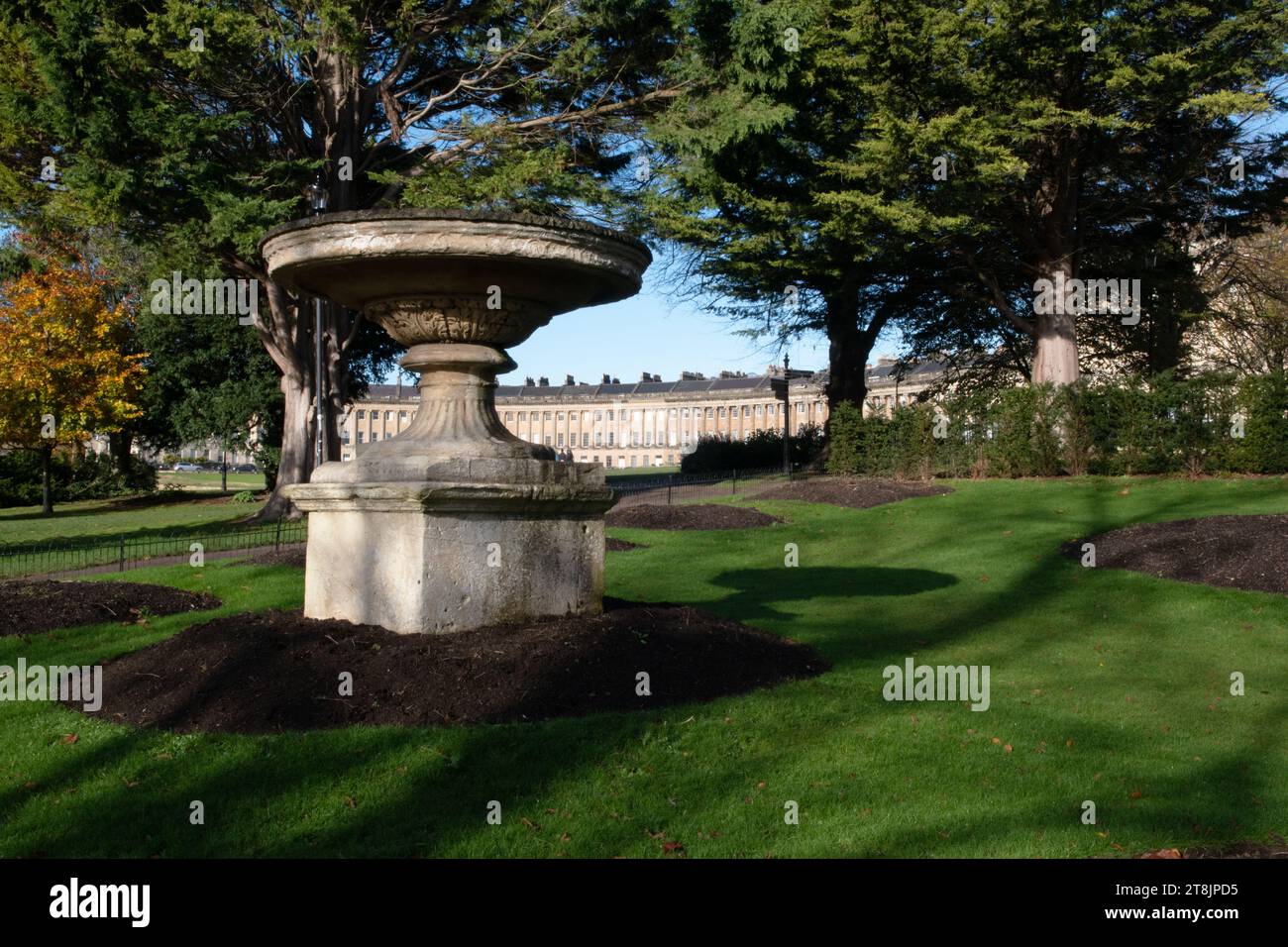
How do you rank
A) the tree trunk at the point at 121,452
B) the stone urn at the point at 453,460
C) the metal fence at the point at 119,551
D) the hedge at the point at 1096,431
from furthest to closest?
the tree trunk at the point at 121,452
the hedge at the point at 1096,431
the metal fence at the point at 119,551
the stone urn at the point at 453,460

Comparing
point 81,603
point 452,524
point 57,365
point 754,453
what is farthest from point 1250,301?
point 57,365

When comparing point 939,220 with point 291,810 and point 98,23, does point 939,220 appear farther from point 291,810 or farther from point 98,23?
point 291,810

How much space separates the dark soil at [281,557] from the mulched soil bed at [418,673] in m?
7.71

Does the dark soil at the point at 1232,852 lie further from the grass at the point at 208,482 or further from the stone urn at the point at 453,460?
the grass at the point at 208,482

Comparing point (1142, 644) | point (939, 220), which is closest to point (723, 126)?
point (939, 220)

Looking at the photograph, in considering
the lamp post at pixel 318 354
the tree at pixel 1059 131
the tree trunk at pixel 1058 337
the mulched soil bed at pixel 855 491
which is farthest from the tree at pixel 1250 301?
the lamp post at pixel 318 354

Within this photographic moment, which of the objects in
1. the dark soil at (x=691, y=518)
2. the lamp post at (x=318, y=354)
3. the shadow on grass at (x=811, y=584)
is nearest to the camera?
the shadow on grass at (x=811, y=584)

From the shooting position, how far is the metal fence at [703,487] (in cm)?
2859

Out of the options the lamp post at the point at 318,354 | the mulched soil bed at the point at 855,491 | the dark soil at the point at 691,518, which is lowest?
the dark soil at the point at 691,518

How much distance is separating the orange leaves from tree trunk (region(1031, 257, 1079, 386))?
101 ft

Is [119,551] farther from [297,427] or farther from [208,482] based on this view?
[208,482]

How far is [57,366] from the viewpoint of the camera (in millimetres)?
37469

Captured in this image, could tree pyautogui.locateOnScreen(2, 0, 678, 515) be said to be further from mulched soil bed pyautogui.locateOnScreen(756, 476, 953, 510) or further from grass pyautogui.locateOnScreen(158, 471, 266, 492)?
grass pyautogui.locateOnScreen(158, 471, 266, 492)

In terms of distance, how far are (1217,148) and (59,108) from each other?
27.3 m
